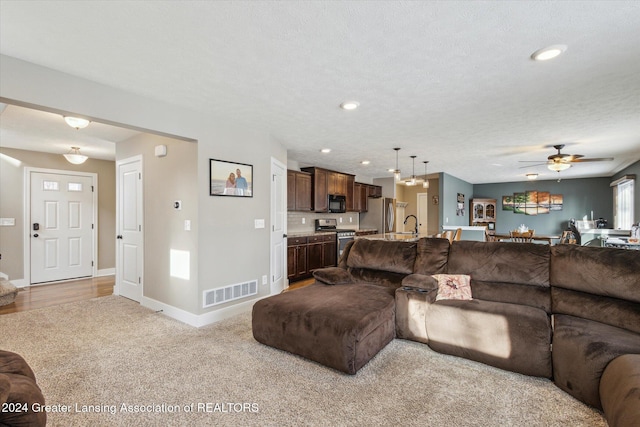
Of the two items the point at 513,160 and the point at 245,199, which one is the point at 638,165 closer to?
the point at 513,160

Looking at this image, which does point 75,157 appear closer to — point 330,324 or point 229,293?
point 229,293

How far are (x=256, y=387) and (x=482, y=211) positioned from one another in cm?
1072

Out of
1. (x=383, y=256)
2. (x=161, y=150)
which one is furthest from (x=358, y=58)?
(x=161, y=150)

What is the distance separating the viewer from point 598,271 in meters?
2.49

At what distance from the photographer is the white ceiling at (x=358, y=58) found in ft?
5.83

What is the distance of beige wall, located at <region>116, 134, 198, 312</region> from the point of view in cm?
362

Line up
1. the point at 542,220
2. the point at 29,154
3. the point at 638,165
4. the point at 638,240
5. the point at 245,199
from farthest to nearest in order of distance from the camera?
the point at 542,220, the point at 638,165, the point at 29,154, the point at 638,240, the point at 245,199

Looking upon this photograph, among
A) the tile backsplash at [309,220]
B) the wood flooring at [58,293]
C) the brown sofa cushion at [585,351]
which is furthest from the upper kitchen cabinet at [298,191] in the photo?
the brown sofa cushion at [585,351]

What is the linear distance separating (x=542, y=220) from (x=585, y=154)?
16.7 ft

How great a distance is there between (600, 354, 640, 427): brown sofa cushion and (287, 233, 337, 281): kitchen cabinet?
4.47 meters

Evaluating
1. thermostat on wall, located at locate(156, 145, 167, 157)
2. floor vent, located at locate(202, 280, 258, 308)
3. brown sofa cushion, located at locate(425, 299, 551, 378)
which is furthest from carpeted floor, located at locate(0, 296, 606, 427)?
thermostat on wall, located at locate(156, 145, 167, 157)

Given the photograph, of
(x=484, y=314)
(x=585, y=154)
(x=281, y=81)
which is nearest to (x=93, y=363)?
(x=281, y=81)

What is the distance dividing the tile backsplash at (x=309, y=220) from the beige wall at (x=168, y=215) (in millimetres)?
2981

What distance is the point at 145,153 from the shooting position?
429 cm
